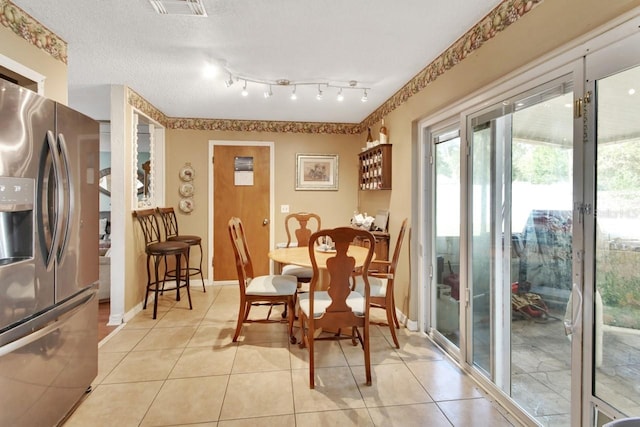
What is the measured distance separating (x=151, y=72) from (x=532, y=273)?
10.8ft

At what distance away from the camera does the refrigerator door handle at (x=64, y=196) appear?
1.65 meters

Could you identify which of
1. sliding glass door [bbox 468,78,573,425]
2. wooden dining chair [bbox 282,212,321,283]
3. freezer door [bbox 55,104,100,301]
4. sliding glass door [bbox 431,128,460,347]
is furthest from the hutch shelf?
freezer door [bbox 55,104,100,301]

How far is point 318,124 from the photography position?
4.83m

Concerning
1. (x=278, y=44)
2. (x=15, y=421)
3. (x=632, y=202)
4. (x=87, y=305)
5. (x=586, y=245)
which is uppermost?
(x=278, y=44)

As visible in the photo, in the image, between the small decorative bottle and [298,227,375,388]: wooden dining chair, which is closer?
[298,227,375,388]: wooden dining chair

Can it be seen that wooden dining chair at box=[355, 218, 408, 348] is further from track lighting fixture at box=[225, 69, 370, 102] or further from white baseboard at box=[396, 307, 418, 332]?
track lighting fixture at box=[225, 69, 370, 102]

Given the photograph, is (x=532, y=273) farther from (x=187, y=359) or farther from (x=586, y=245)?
(x=187, y=359)

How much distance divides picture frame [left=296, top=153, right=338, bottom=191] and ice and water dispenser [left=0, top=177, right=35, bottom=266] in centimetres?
354

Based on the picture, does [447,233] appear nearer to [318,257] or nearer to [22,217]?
[318,257]

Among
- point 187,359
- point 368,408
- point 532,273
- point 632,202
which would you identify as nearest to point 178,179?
point 187,359

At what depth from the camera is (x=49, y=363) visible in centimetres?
161

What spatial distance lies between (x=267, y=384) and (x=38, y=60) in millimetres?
2597

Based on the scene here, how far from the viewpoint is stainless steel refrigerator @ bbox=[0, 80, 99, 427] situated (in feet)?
4.49

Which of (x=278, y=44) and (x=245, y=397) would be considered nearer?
(x=245, y=397)
